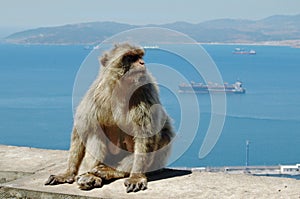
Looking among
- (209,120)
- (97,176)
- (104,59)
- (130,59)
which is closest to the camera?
(97,176)

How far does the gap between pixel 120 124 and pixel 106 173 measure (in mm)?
322

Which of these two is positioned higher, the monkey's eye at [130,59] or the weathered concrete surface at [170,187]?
the monkey's eye at [130,59]

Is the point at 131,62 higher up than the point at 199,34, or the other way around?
the point at 199,34

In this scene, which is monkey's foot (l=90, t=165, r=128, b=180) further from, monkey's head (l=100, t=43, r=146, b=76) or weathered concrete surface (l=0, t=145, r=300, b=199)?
monkey's head (l=100, t=43, r=146, b=76)

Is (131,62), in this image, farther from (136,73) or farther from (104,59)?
(104,59)

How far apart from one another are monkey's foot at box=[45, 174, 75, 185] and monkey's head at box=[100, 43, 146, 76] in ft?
2.42

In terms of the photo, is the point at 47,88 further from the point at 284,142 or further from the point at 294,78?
the point at 294,78

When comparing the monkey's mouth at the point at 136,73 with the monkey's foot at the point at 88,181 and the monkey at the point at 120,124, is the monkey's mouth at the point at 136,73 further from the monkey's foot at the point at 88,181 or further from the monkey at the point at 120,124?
the monkey's foot at the point at 88,181

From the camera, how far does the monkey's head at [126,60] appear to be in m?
3.12

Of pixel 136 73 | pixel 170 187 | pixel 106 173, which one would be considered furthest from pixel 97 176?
pixel 136 73

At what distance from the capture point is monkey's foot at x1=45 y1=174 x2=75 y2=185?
308cm

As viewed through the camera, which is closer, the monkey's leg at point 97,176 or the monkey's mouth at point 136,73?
the monkey's leg at point 97,176

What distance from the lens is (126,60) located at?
10.5 feet

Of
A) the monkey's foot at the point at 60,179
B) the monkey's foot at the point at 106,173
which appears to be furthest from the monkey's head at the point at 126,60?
the monkey's foot at the point at 60,179
